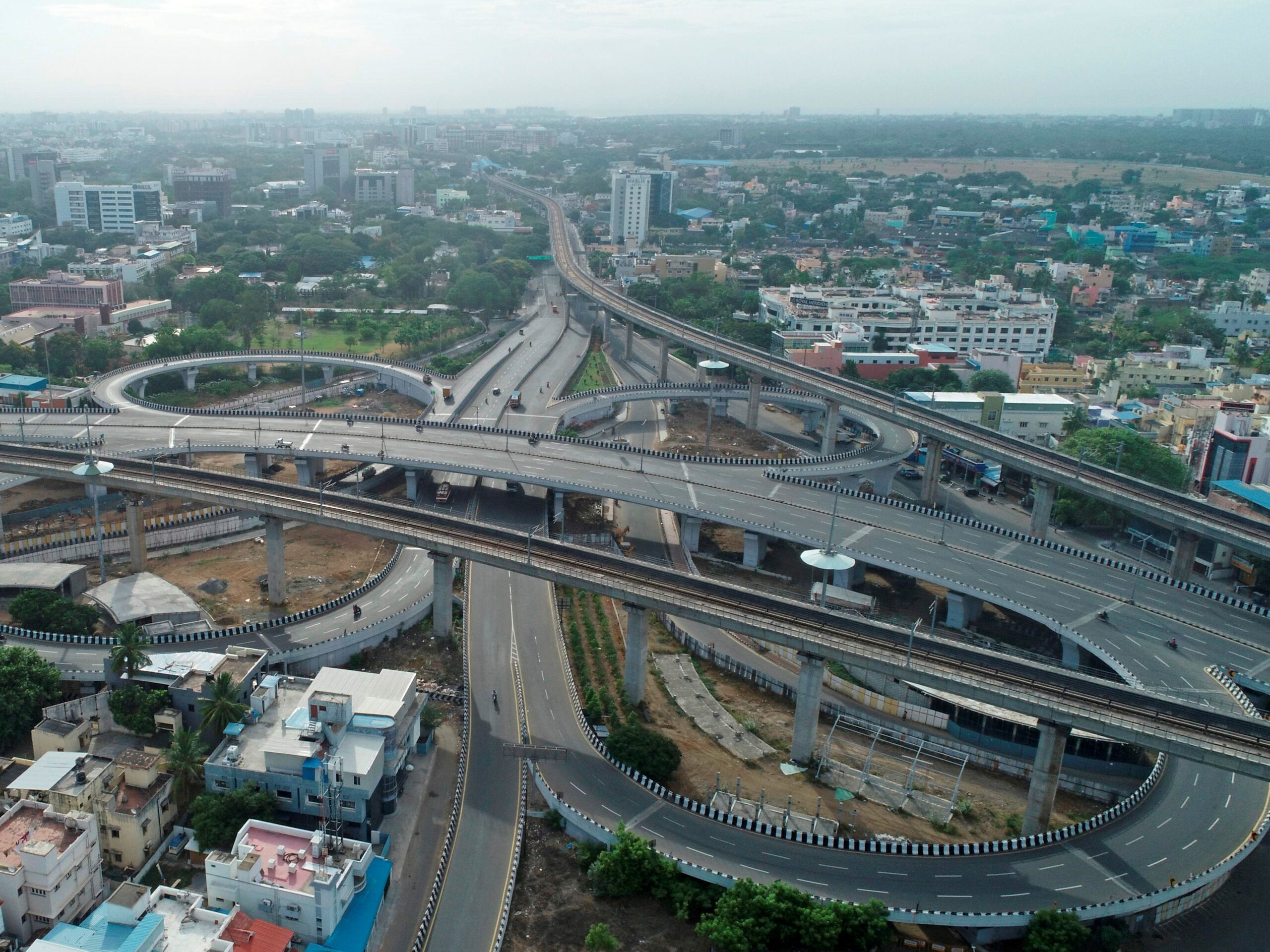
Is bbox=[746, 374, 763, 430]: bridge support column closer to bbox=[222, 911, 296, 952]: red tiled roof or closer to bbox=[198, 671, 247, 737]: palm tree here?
bbox=[198, 671, 247, 737]: palm tree

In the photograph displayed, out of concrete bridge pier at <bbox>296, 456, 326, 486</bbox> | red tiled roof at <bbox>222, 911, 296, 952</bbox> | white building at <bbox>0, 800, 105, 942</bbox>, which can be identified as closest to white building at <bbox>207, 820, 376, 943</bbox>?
red tiled roof at <bbox>222, 911, 296, 952</bbox>

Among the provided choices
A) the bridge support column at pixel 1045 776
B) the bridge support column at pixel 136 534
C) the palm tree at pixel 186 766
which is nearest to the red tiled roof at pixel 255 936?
the palm tree at pixel 186 766

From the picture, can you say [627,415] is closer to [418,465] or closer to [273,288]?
[418,465]

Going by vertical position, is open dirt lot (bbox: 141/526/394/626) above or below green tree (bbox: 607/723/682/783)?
below

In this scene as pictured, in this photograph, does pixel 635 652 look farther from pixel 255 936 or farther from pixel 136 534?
pixel 136 534

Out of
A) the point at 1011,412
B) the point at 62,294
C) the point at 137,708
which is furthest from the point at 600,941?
the point at 62,294

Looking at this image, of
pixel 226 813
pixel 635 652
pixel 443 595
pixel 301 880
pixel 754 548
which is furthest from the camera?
pixel 754 548
